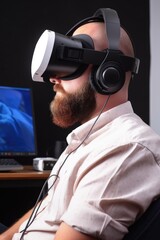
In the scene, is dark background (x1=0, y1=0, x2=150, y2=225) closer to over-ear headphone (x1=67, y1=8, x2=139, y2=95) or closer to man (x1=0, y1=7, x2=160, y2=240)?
man (x1=0, y1=7, x2=160, y2=240)

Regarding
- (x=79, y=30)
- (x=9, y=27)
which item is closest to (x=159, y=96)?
(x=9, y=27)

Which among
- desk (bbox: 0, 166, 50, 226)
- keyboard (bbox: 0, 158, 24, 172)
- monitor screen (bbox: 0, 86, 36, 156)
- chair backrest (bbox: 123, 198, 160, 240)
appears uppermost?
chair backrest (bbox: 123, 198, 160, 240)

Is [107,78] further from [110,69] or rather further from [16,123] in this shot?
[16,123]

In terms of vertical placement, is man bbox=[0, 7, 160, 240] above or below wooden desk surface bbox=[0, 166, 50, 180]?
above

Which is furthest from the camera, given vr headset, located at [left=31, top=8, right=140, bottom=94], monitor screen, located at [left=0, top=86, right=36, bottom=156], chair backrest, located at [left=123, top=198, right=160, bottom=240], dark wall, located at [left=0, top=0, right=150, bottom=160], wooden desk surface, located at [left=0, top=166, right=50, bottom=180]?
dark wall, located at [left=0, top=0, right=150, bottom=160]

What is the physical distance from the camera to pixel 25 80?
2.22 metres

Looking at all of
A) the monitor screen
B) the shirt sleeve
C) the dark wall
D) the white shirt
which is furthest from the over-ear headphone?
the dark wall

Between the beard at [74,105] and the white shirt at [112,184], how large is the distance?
0.15 metres

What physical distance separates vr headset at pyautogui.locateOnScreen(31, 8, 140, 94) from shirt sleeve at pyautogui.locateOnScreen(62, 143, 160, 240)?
267mm

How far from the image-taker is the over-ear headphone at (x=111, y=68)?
3.38ft

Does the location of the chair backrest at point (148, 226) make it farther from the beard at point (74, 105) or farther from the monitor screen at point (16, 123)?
the monitor screen at point (16, 123)

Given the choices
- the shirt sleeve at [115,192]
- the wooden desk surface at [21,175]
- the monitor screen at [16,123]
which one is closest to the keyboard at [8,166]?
the wooden desk surface at [21,175]

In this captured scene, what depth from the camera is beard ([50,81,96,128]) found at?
1081 millimetres

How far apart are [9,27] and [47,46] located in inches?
49.3
